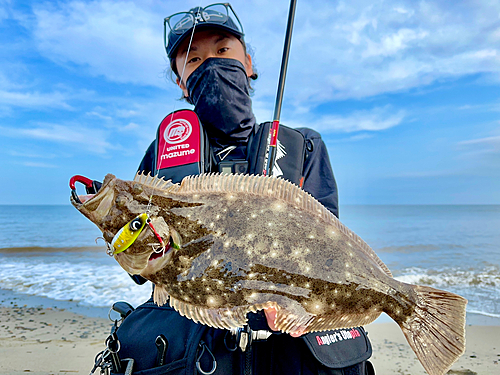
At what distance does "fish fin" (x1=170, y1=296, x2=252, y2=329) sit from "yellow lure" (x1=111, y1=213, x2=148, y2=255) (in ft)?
1.37

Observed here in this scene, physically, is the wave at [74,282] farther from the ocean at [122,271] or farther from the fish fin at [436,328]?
the fish fin at [436,328]

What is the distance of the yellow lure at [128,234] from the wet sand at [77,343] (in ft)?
13.7

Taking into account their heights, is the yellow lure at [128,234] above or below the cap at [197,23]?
below

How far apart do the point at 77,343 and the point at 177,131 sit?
4.99 meters

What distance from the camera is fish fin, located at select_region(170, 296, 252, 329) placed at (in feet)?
5.69

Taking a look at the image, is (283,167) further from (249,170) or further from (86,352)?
(86,352)

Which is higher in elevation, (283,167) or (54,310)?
(283,167)

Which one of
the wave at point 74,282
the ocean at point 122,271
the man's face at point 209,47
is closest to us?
the man's face at point 209,47

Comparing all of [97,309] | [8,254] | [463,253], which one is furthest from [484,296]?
[8,254]

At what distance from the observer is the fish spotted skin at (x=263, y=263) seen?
1715 millimetres

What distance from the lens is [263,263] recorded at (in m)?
1.71

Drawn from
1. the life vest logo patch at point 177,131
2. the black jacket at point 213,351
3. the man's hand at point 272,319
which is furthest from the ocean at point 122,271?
the man's hand at point 272,319

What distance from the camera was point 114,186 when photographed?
5.92ft

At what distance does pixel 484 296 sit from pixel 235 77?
881 cm
